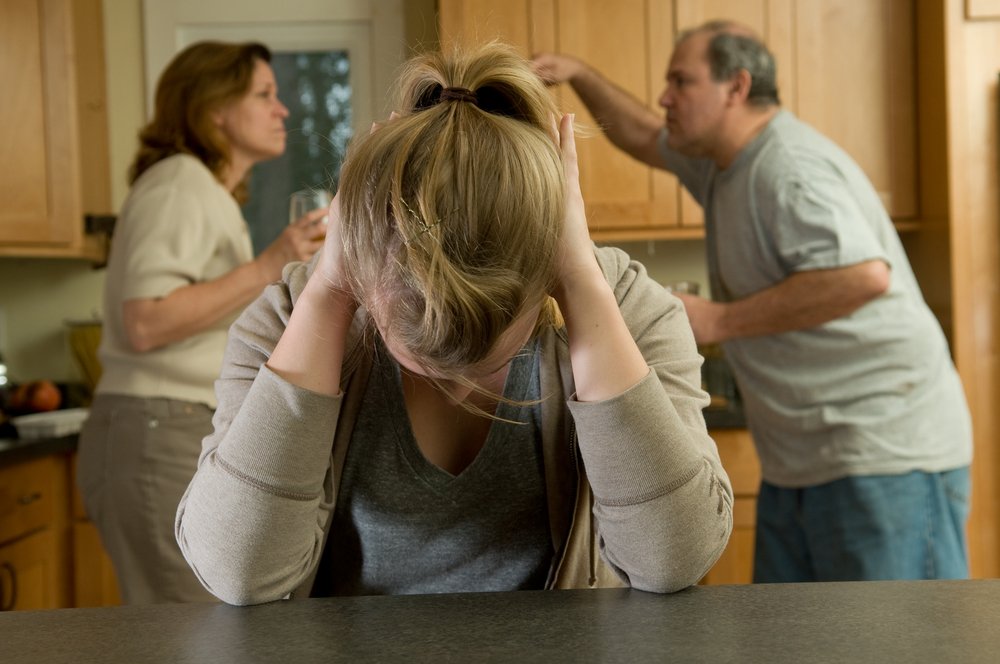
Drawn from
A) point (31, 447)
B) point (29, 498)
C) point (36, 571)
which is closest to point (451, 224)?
point (31, 447)

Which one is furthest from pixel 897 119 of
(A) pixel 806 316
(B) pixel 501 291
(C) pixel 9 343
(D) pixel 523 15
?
(C) pixel 9 343

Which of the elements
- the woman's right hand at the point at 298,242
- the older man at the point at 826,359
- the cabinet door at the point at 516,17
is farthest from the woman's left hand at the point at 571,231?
the cabinet door at the point at 516,17

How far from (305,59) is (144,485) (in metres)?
1.89

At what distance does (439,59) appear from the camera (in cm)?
91

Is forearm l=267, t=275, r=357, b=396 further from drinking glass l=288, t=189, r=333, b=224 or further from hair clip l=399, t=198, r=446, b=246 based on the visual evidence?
drinking glass l=288, t=189, r=333, b=224

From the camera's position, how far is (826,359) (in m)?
1.92

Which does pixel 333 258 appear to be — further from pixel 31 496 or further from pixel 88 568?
pixel 88 568

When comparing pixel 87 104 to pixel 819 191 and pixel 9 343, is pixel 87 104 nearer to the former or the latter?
pixel 9 343

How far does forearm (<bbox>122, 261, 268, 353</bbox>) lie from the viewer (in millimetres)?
1869

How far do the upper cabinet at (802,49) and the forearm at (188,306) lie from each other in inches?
50.3

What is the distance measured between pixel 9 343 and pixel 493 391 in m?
2.65

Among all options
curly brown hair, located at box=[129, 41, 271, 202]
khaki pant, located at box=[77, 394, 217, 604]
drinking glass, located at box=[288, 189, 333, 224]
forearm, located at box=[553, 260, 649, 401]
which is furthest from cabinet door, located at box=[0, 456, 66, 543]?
forearm, located at box=[553, 260, 649, 401]

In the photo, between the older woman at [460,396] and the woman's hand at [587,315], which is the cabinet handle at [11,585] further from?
the woman's hand at [587,315]

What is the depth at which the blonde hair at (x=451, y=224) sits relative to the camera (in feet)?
2.52
